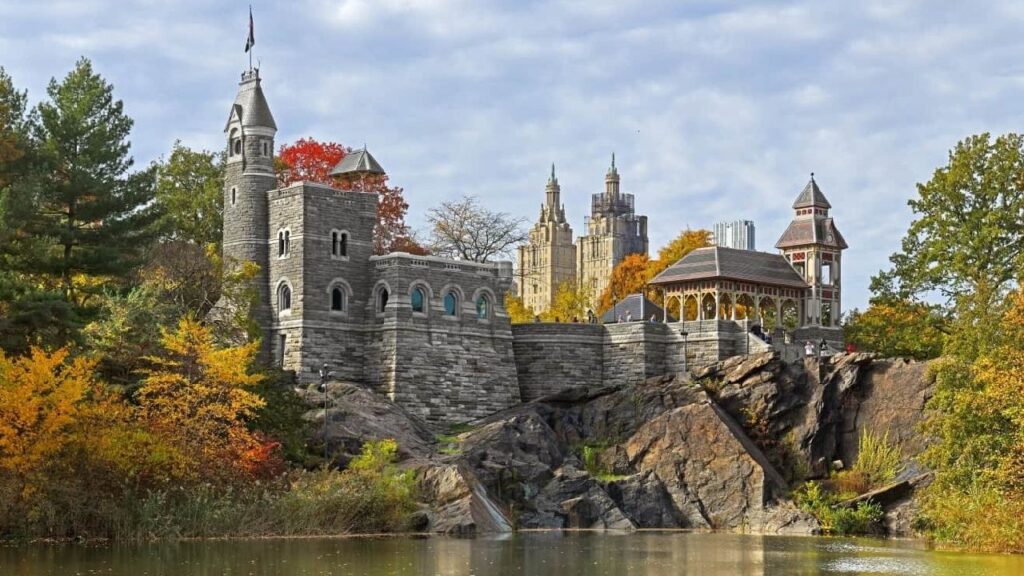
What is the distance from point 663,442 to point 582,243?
123 meters

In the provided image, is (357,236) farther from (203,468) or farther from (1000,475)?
(1000,475)

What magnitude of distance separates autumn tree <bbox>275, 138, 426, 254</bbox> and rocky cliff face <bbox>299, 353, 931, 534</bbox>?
18488 millimetres

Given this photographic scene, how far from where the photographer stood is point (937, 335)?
67000 millimetres

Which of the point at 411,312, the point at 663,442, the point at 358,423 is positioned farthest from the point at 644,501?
the point at 411,312

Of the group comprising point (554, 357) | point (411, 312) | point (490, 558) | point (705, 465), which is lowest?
point (490, 558)

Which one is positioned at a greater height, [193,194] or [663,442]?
[193,194]

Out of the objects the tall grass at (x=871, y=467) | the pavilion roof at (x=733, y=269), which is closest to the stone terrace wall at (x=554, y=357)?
the pavilion roof at (x=733, y=269)

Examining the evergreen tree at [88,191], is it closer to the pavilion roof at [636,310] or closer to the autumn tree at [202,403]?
the autumn tree at [202,403]

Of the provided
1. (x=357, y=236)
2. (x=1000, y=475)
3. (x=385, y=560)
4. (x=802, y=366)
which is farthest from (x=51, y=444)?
(x=802, y=366)

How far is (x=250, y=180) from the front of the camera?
6306cm

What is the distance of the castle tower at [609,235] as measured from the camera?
585ft

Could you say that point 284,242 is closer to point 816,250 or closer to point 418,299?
point 418,299

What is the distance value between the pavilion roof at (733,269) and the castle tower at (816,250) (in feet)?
3.03

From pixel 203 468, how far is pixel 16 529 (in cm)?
598
